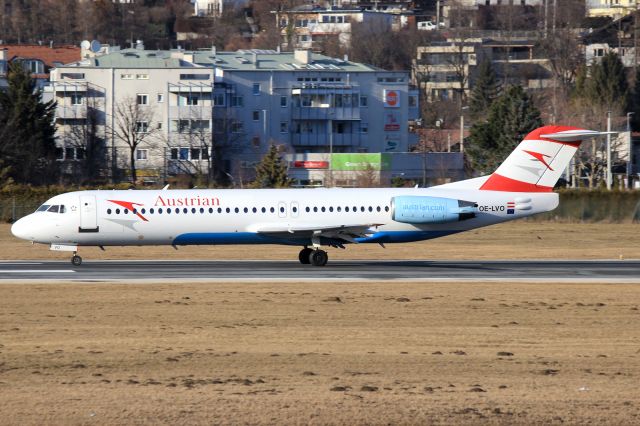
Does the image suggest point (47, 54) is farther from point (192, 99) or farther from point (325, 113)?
point (325, 113)

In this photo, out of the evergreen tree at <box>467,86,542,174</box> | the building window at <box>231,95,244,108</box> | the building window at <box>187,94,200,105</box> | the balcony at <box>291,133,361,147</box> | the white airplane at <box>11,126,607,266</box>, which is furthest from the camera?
the balcony at <box>291,133,361,147</box>

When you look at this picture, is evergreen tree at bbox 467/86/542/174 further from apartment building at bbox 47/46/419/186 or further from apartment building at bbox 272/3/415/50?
apartment building at bbox 272/3/415/50

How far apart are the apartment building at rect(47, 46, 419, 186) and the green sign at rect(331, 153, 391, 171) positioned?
825 cm

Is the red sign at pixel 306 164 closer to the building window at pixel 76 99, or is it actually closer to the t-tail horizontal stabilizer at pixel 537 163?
the building window at pixel 76 99

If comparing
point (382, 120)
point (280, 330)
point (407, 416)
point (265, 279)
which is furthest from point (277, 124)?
point (407, 416)

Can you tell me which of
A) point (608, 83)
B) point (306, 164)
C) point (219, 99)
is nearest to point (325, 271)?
point (306, 164)

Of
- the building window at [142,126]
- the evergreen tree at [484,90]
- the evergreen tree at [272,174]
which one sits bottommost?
the evergreen tree at [272,174]

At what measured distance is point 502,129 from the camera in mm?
89562

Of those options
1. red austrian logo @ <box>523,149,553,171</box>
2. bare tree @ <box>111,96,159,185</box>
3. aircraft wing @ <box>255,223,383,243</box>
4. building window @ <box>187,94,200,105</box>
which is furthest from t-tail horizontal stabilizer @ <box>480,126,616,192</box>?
building window @ <box>187,94,200,105</box>

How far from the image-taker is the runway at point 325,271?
37.3 metres

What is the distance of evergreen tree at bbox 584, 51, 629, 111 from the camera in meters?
130

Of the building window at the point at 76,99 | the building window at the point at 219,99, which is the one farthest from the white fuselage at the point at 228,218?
the building window at the point at 219,99

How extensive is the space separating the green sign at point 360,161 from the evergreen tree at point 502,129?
31.0ft

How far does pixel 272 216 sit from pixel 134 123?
2685 inches
